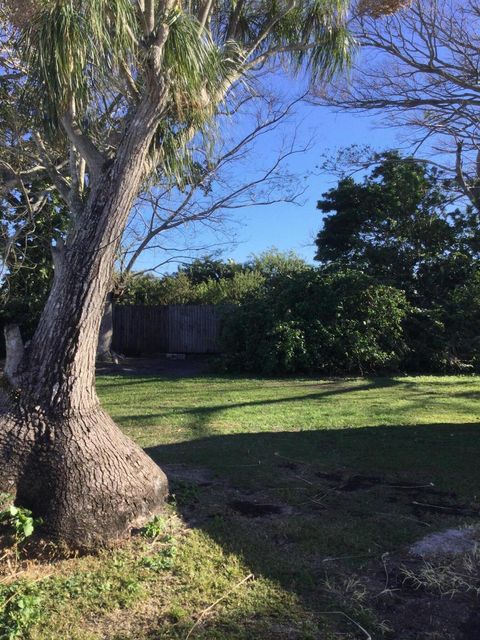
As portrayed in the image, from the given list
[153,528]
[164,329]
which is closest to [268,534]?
[153,528]

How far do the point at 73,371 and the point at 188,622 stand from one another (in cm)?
187

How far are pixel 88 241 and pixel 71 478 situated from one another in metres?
1.72

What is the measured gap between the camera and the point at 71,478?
3.89m

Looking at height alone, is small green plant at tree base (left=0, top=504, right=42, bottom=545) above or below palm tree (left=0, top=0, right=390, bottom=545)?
below

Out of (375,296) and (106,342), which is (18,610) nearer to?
(375,296)

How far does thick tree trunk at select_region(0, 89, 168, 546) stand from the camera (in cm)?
387

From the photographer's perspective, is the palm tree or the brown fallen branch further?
the palm tree

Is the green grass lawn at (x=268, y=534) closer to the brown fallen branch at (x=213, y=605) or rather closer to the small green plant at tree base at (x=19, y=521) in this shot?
the brown fallen branch at (x=213, y=605)

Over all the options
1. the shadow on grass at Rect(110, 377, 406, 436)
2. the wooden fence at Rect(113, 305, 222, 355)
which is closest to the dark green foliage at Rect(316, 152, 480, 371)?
the shadow on grass at Rect(110, 377, 406, 436)

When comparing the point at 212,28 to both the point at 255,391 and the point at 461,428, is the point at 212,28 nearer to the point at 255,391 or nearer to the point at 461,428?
the point at 461,428

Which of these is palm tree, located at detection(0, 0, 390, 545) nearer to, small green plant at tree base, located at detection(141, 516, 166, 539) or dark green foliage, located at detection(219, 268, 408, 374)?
small green plant at tree base, located at detection(141, 516, 166, 539)

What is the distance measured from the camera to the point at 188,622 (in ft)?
10.3

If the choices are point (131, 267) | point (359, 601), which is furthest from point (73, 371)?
point (131, 267)

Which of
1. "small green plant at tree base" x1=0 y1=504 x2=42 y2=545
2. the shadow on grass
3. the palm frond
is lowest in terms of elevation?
"small green plant at tree base" x1=0 y1=504 x2=42 y2=545
